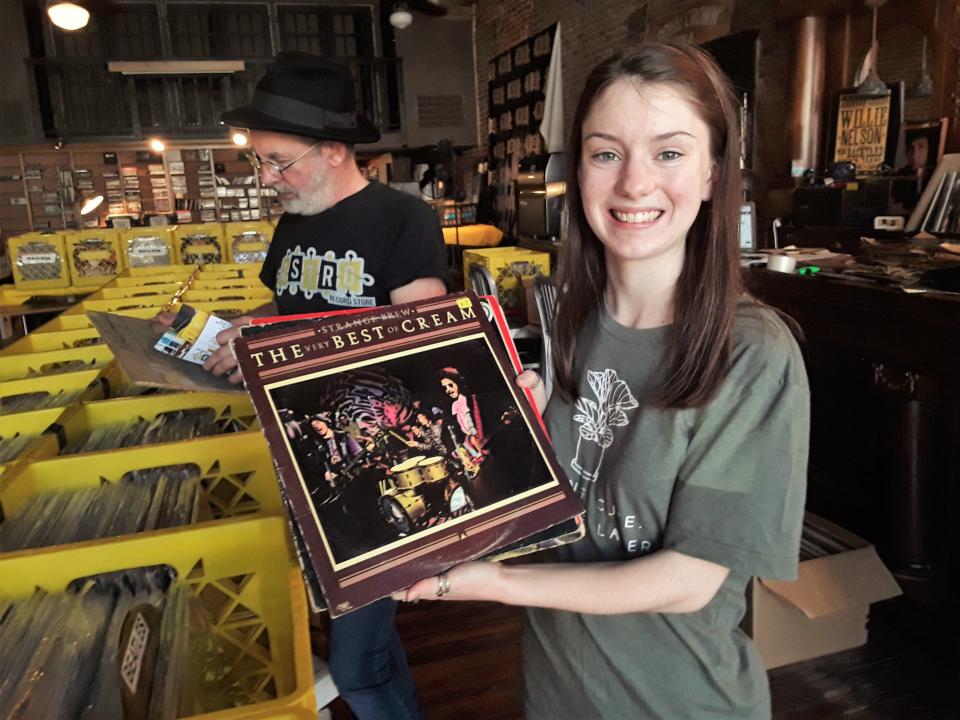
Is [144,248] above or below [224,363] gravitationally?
above

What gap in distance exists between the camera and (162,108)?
11.3 m

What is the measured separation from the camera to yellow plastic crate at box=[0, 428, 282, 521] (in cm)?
132

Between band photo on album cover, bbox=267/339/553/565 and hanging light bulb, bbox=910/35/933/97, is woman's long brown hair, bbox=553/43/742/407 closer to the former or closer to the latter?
band photo on album cover, bbox=267/339/553/565

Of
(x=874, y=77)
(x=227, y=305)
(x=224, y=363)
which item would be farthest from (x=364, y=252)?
(x=874, y=77)

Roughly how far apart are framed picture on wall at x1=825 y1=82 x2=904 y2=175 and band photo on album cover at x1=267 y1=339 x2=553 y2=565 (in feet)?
13.5

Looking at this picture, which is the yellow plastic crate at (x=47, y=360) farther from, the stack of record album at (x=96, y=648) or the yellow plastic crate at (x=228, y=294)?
the stack of record album at (x=96, y=648)

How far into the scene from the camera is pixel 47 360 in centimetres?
226

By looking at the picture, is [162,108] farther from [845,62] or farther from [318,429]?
[318,429]

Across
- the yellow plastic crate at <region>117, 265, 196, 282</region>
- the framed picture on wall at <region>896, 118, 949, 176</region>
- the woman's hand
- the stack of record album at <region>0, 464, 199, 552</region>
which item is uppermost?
the framed picture on wall at <region>896, 118, 949, 176</region>

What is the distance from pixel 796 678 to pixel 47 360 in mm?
2597

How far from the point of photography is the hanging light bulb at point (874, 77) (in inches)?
165

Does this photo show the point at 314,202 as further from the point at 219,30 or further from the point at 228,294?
the point at 219,30

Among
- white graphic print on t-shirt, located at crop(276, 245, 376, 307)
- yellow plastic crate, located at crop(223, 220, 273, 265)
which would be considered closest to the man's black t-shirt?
white graphic print on t-shirt, located at crop(276, 245, 376, 307)

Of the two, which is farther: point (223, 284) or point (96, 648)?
point (223, 284)
